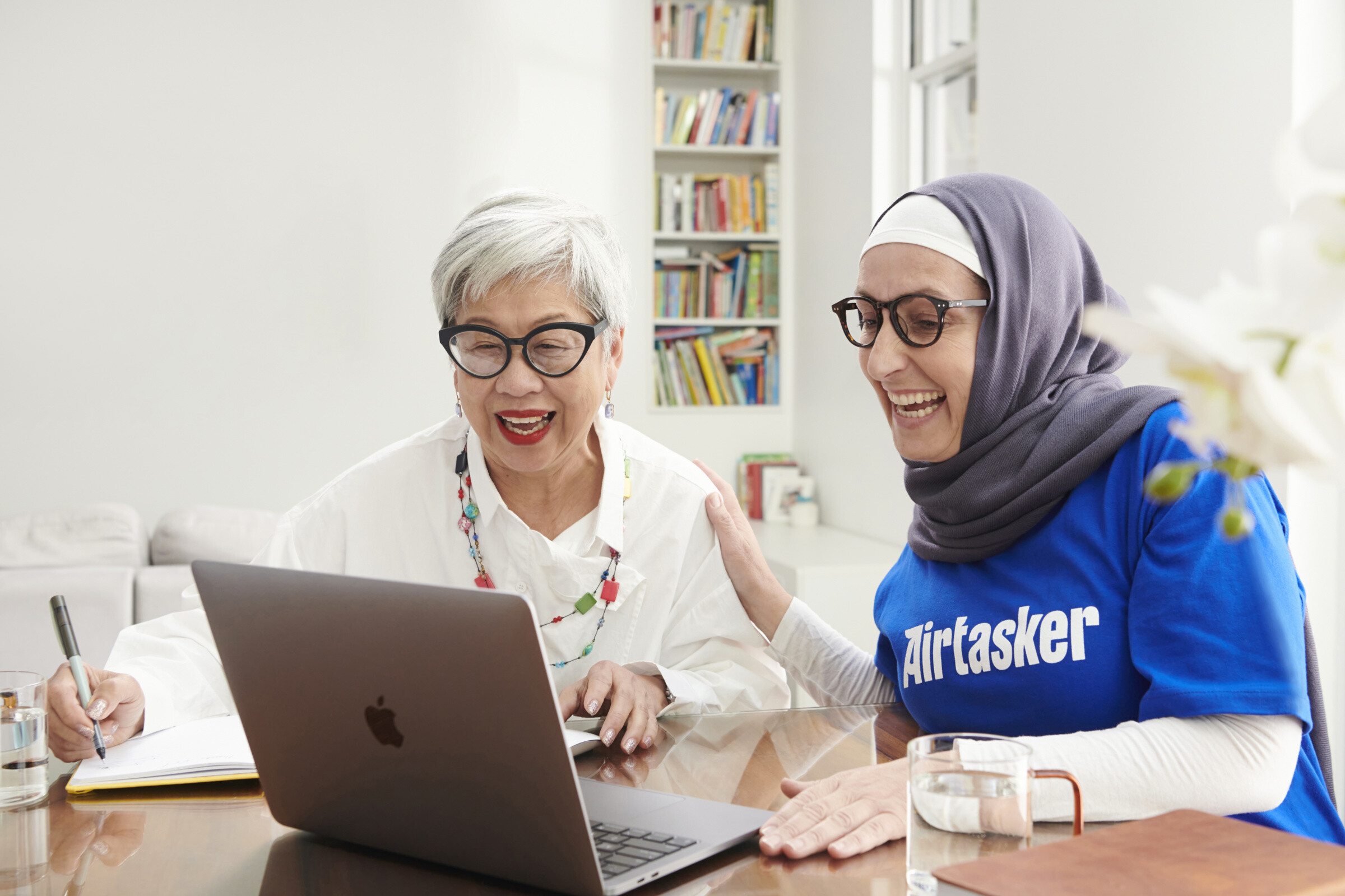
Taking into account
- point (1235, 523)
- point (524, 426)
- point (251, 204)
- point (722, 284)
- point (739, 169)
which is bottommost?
point (524, 426)

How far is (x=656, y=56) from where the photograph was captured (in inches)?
188

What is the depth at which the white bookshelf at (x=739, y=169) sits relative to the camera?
15.7 feet

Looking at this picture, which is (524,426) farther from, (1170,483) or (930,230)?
(1170,483)

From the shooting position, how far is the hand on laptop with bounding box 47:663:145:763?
117cm

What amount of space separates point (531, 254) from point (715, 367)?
3.43 metres

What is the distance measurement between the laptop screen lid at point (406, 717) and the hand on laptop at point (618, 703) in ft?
1.24

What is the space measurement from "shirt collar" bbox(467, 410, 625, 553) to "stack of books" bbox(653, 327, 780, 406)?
3.14m

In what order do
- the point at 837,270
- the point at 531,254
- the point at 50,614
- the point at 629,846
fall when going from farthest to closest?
the point at 837,270 → the point at 50,614 → the point at 531,254 → the point at 629,846

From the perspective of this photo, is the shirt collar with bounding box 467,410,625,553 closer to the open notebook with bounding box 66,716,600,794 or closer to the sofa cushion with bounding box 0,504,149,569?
the open notebook with bounding box 66,716,600,794

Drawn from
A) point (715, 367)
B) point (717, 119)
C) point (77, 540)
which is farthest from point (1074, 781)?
point (717, 119)

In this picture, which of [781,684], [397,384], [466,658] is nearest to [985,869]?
[466,658]

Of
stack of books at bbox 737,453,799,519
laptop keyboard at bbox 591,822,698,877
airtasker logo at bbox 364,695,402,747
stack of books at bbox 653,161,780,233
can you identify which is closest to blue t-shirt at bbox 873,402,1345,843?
laptop keyboard at bbox 591,822,698,877

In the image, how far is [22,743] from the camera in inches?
41.9

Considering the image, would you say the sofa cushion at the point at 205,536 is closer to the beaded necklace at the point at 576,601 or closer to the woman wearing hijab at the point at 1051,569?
the beaded necklace at the point at 576,601
